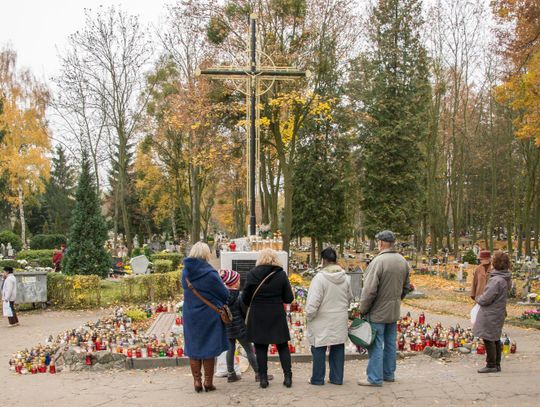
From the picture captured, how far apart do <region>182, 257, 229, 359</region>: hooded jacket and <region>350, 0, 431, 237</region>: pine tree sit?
27.3 m

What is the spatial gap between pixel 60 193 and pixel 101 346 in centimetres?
4617

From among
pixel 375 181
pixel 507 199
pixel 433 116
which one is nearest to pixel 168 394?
pixel 375 181

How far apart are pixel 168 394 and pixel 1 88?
41.4 meters

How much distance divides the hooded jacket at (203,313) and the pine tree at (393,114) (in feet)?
89.5

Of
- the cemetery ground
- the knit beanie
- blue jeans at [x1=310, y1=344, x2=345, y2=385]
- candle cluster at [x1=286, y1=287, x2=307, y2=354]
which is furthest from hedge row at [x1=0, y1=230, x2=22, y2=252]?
blue jeans at [x1=310, y1=344, x2=345, y2=385]

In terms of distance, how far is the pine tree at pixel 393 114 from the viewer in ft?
109

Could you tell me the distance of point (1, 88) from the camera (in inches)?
1650

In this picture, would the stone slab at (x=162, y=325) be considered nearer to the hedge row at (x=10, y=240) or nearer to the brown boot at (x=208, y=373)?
the brown boot at (x=208, y=373)

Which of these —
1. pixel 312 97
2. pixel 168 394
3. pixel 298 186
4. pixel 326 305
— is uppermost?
pixel 312 97

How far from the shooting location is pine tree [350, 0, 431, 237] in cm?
3325

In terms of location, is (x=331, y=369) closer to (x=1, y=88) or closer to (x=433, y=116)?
(x=433, y=116)

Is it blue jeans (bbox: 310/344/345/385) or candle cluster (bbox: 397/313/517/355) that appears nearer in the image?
blue jeans (bbox: 310/344/345/385)

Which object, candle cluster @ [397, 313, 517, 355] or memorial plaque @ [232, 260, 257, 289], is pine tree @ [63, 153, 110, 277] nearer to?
memorial plaque @ [232, 260, 257, 289]

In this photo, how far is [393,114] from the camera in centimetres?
3391
